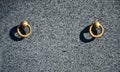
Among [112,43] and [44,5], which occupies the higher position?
[44,5]

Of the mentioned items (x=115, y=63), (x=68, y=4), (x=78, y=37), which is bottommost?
(x=115, y=63)

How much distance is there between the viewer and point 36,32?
3.09ft

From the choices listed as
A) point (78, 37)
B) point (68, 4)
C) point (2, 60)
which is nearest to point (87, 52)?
point (78, 37)

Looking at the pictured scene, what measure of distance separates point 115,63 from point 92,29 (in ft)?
0.43

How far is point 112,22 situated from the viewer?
93 cm

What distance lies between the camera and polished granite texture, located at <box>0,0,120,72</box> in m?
0.93

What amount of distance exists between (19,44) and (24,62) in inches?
2.3

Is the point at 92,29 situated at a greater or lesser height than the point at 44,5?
lesser

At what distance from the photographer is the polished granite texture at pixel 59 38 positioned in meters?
0.93

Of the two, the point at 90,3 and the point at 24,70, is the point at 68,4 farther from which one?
the point at 24,70

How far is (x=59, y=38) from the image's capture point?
0.94 m

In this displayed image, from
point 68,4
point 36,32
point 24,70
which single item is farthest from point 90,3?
point 24,70

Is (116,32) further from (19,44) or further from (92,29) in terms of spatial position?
(19,44)

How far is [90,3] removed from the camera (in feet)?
3.03
